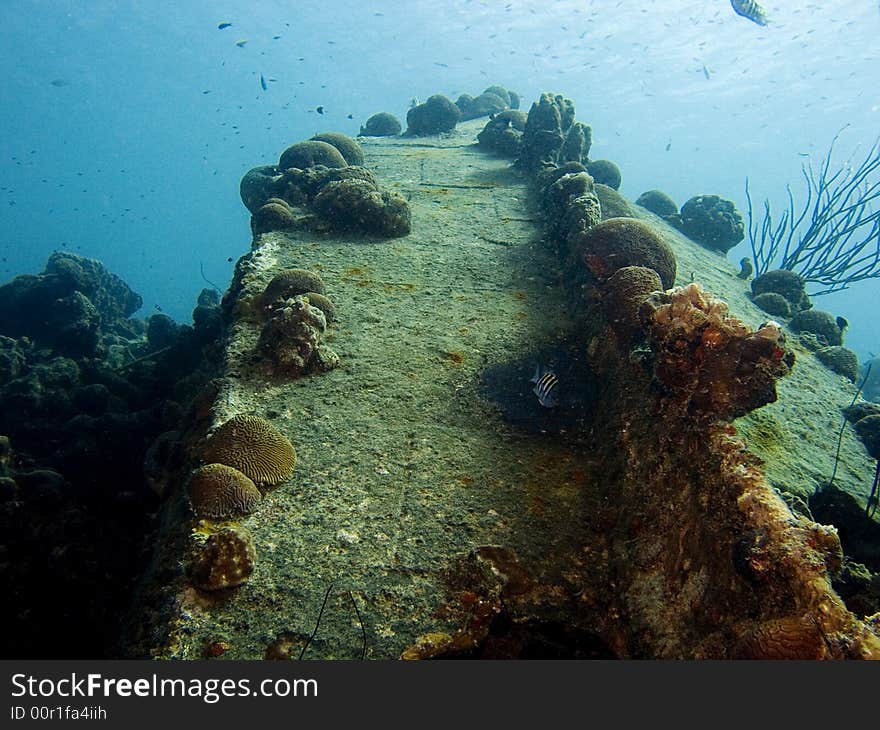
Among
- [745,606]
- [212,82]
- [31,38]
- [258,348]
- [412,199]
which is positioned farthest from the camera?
[212,82]

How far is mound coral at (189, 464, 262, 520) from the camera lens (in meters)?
3.23

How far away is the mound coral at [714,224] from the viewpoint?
45.2 feet

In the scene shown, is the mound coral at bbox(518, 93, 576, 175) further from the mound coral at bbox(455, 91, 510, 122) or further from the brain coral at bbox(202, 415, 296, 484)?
the brain coral at bbox(202, 415, 296, 484)

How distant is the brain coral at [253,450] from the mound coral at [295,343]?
0.94m

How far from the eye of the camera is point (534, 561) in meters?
3.21

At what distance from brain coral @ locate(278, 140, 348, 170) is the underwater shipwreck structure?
4717 mm

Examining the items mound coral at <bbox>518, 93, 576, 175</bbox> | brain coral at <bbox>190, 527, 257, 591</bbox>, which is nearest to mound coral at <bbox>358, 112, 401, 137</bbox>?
mound coral at <bbox>518, 93, 576, 175</bbox>

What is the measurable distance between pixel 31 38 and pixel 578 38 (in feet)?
264

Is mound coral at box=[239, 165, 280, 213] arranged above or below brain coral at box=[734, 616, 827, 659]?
below

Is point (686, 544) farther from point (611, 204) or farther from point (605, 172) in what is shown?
point (605, 172)

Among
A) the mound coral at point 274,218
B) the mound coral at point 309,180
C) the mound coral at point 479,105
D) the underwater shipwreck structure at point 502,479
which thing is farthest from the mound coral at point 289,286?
the mound coral at point 479,105

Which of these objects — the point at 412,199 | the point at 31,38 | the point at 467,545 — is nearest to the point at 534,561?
the point at 467,545

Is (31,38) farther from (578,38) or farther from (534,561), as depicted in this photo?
(534,561)

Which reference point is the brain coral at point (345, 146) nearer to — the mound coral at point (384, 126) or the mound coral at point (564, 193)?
the mound coral at point (564, 193)
